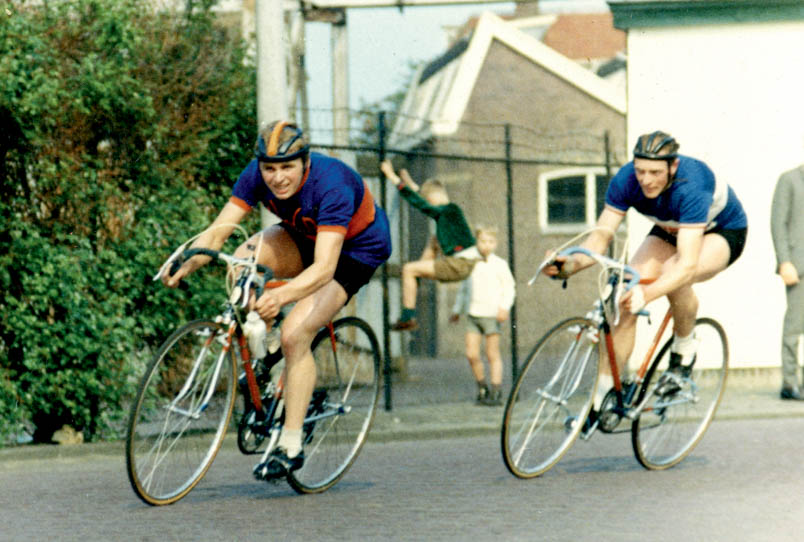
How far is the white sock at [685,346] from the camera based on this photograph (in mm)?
7809

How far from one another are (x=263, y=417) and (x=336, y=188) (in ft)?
3.91

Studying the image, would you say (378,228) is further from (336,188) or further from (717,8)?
(717,8)

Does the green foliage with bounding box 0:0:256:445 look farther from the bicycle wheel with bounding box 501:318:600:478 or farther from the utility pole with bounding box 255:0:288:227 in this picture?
the bicycle wheel with bounding box 501:318:600:478

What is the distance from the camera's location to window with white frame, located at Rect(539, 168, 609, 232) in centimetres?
2483

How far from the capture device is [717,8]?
13.2 m

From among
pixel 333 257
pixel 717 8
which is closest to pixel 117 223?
pixel 333 257

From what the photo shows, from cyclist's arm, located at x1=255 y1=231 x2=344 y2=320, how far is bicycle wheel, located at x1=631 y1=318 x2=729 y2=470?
220 cm

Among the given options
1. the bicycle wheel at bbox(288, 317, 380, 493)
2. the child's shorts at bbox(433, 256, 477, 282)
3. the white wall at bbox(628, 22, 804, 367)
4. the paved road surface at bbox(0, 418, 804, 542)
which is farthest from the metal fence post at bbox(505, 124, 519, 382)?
the bicycle wheel at bbox(288, 317, 380, 493)

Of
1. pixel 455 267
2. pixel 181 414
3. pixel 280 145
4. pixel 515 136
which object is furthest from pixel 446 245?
pixel 515 136

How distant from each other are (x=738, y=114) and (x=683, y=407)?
19.7 feet

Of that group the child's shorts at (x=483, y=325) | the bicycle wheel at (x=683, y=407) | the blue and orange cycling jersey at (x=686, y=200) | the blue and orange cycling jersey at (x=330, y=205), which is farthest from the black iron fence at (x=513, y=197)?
the blue and orange cycling jersey at (x=330, y=205)

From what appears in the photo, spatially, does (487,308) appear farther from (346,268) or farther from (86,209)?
(346,268)

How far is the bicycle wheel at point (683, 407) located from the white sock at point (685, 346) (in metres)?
0.04

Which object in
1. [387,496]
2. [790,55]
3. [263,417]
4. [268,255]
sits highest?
[790,55]
